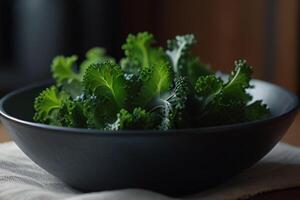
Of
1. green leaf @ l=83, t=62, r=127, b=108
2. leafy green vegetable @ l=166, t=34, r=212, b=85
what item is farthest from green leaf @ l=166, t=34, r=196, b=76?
green leaf @ l=83, t=62, r=127, b=108

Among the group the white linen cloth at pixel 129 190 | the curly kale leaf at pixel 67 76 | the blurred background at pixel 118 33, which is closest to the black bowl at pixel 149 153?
the white linen cloth at pixel 129 190

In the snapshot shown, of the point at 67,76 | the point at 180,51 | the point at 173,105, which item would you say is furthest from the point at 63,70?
the point at 173,105

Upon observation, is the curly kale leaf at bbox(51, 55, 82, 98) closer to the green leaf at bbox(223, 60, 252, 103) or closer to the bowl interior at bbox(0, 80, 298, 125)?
the bowl interior at bbox(0, 80, 298, 125)

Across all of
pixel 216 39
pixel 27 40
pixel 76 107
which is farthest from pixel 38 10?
pixel 76 107

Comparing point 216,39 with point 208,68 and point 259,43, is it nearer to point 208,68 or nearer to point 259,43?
point 259,43

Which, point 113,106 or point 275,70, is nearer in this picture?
point 113,106

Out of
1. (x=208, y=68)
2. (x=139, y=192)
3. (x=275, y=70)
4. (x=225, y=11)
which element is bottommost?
(x=139, y=192)

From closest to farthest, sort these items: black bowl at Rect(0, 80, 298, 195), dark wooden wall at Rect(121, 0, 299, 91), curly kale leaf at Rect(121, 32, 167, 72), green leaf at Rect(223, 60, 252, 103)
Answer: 1. black bowl at Rect(0, 80, 298, 195)
2. green leaf at Rect(223, 60, 252, 103)
3. curly kale leaf at Rect(121, 32, 167, 72)
4. dark wooden wall at Rect(121, 0, 299, 91)
